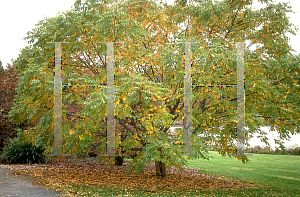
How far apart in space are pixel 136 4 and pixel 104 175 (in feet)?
21.1

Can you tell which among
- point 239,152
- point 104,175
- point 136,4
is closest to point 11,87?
point 104,175

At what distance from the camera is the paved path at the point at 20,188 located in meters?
6.45

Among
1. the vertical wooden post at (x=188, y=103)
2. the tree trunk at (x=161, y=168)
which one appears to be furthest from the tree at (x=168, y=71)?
the tree trunk at (x=161, y=168)

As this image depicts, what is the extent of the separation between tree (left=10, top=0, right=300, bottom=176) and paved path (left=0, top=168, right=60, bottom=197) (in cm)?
134

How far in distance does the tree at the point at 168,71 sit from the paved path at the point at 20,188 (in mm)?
1338

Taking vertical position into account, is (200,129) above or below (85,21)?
below

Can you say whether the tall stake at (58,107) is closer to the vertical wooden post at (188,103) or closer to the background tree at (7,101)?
the vertical wooden post at (188,103)

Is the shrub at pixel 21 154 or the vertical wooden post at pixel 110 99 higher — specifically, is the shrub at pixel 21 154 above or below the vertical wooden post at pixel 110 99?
below

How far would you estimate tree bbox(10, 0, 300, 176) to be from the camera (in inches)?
282

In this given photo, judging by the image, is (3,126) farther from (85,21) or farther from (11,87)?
(85,21)

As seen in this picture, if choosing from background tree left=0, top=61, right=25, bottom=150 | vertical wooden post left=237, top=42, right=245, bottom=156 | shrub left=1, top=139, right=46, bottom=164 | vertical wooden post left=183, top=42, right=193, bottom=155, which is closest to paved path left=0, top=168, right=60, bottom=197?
vertical wooden post left=183, top=42, right=193, bottom=155

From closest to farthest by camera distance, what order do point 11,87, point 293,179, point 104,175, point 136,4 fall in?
1. point 136,4
2. point 104,175
3. point 293,179
4. point 11,87

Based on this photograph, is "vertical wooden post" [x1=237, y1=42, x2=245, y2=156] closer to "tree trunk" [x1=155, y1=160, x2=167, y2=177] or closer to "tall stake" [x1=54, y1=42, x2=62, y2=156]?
"tree trunk" [x1=155, y1=160, x2=167, y2=177]

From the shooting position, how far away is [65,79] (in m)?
8.15
